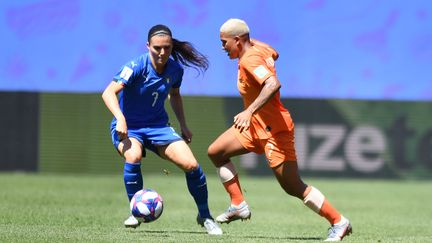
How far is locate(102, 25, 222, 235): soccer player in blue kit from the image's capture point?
910 centimetres

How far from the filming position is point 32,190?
50.8 feet

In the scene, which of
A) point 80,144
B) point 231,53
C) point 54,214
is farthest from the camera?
point 80,144

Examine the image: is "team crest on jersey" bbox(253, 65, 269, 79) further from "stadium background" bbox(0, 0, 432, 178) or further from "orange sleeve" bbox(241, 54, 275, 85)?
"stadium background" bbox(0, 0, 432, 178)

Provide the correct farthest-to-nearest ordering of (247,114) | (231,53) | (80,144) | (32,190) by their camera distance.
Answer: (80,144) → (32,190) → (231,53) → (247,114)

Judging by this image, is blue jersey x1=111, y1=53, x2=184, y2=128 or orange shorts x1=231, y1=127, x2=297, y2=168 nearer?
orange shorts x1=231, y1=127, x2=297, y2=168

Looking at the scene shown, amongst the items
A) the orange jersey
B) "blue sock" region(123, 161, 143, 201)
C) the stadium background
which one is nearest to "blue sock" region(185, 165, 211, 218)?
"blue sock" region(123, 161, 143, 201)

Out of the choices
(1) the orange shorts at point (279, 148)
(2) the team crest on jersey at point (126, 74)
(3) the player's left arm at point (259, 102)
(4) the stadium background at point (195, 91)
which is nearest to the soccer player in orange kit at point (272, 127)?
(1) the orange shorts at point (279, 148)

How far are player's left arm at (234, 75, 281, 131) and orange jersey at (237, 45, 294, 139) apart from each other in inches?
8.0

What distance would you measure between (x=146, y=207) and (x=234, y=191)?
1073 millimetres

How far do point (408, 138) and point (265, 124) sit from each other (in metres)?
14.1

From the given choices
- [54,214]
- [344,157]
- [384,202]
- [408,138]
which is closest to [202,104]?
[344,157]

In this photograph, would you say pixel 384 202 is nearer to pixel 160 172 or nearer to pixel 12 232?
pixel 160 172

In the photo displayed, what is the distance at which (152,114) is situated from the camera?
9.44 m

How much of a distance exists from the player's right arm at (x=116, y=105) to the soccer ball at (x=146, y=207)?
2.00ft
